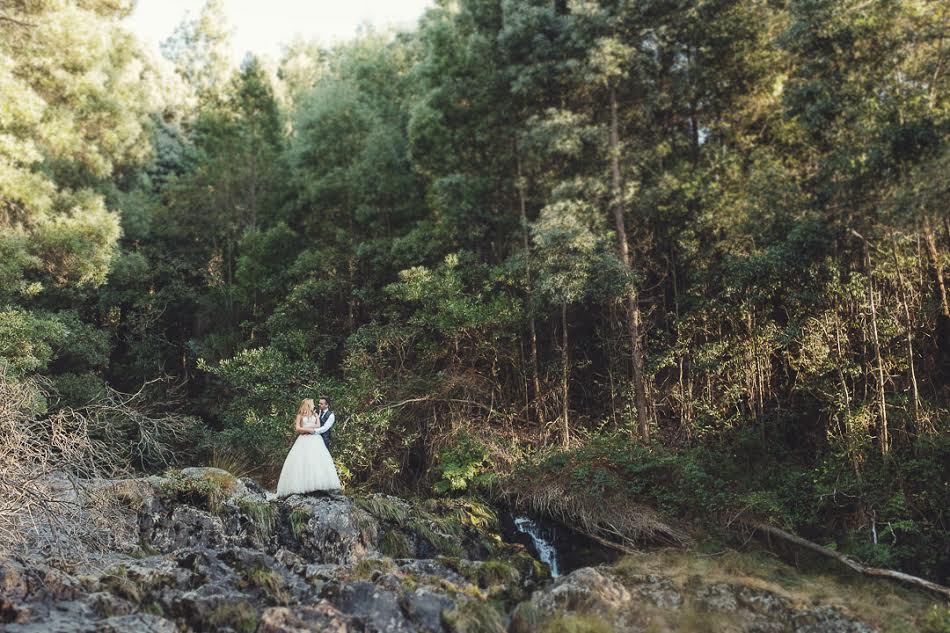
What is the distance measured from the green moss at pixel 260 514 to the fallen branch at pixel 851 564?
6.60 m

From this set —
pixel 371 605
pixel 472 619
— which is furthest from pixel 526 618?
pixel 371 605

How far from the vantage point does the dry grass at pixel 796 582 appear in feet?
23.2

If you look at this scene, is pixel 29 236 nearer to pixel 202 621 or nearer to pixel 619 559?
pixel 202 621

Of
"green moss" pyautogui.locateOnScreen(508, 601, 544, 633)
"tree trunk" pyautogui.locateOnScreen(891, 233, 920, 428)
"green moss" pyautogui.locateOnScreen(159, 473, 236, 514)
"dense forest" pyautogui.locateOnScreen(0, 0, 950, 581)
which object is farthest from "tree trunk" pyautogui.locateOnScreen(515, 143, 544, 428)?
"green moss" pyautogui.locateOnScreen(508, 601, 544, 633)

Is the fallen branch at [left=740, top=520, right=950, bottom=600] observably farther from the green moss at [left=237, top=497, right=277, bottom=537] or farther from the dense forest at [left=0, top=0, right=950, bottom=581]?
the green moss at [left=237, top=497, right=277, bottom=537]

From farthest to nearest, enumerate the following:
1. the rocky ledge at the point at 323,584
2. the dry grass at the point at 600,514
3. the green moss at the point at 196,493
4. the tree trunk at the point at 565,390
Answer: the tree trunk at the point at 565,390, the dry grass at the point at 600,514, the green moss at the point at 196,493, the rocky ledge at the point at 323,584

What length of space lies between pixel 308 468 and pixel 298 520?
3.50 feet

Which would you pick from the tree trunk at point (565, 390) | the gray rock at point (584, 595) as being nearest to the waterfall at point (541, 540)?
the gray rock at point (584, 595)

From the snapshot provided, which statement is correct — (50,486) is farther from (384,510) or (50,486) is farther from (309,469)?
(384,510)

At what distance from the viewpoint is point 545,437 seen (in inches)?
542

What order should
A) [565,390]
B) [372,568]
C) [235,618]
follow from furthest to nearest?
[565,390] < [372,568] < [235,618]

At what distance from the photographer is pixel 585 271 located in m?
12.6

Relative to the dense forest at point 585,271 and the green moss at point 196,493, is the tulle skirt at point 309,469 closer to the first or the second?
the green moss at point 196,493

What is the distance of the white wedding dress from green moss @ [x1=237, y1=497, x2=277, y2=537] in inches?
29.9
